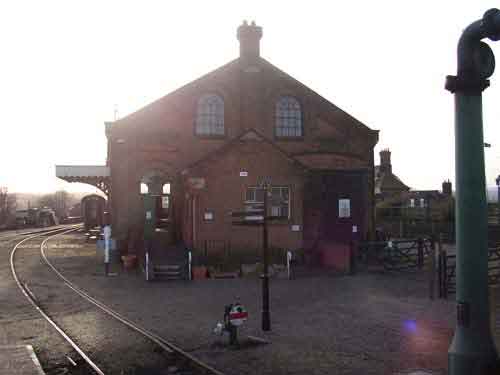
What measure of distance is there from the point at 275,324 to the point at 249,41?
19.4 m

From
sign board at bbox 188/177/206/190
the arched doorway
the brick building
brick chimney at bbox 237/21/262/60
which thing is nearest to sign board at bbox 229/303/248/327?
the brick building

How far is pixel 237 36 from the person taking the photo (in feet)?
92.1

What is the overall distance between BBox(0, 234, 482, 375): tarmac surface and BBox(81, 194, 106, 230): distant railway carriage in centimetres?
2442

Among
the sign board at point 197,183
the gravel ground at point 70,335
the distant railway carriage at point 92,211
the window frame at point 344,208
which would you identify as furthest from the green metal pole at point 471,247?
the distant railway carriage at point 92,211

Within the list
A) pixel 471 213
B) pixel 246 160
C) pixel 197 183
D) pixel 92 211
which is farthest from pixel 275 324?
pixel 92 211

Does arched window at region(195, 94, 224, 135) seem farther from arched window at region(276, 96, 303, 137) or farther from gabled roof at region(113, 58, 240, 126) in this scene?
arched window at region(276, 96, 303, 137)

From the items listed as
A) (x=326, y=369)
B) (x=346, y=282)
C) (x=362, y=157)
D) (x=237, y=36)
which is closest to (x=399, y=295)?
(x=346, y=282)

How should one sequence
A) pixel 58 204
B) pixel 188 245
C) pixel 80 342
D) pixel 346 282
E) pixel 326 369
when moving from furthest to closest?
pixel 58 204 < pixel 188 245 < pixel 346 282 < pixel 80 342 < pixel 326 369

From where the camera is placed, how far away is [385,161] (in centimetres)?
5728

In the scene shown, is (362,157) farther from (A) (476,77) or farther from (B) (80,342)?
(A) (476,77)

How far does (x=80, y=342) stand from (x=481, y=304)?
795 centimetres

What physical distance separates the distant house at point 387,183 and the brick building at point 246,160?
95.8ft

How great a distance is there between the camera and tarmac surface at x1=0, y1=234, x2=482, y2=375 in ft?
29.5

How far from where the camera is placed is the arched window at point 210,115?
1041 inches
